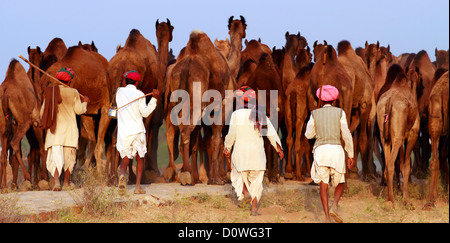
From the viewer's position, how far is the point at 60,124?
11.0 meters

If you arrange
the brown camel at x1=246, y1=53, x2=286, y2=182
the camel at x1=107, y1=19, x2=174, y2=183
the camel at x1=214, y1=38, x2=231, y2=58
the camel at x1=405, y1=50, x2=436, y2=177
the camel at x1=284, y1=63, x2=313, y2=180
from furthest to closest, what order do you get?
1. the camel at x1=214, y1=38, x2=231, y2=58
2. the camel at x1=405, y1=50, x2=436, y2=177
3. the camel at x1=284, y1=63, x2=313, y2=180
4. the brown camel at x1=246, y1=53, x2=286, y2=182
5. the camel at x1=107, y1=19, x2=174, y2=183

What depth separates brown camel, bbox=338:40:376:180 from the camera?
14.3m

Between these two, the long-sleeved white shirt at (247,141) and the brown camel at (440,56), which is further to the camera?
the brown camel at (440,56)

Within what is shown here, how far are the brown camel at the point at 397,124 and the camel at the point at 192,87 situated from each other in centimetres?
306

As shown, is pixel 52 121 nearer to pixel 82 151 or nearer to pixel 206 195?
pixel 206 195

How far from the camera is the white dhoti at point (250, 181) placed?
9.73 m

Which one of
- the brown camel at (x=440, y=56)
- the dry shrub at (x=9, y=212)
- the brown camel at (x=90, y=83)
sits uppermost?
the brown camel at (x=440, y=56)

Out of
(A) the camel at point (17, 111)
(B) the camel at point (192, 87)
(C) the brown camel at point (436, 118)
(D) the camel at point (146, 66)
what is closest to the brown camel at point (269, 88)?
(B) the camel at point (192, 87)

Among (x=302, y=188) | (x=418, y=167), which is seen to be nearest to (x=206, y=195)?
(x=302, y=188)

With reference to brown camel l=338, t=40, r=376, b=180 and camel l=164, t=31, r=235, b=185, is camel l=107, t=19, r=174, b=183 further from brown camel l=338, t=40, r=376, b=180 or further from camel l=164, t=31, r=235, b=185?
brown camel l=338, t=40, r=376, b=180

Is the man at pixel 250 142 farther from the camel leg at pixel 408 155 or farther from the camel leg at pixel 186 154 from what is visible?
the camel leg at pixel 408 155

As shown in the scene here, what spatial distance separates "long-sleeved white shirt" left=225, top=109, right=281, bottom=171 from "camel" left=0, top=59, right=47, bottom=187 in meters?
4.15

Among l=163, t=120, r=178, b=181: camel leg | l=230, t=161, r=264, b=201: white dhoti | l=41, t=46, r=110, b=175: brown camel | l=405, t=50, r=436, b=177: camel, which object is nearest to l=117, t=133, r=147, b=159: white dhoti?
l=230, t=161, r=264, b=201: white dhoti

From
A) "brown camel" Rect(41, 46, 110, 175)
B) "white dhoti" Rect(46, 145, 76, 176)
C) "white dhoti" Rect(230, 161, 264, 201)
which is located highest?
"brown camel" Rect(41, 46, 110, 175)
